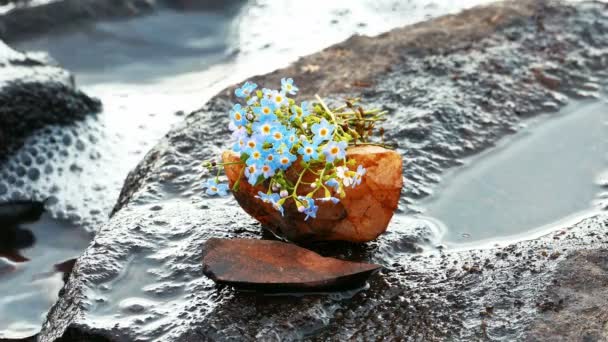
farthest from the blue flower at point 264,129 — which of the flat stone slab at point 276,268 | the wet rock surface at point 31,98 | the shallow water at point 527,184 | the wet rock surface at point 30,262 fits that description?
the wet rock surface at point 31,98

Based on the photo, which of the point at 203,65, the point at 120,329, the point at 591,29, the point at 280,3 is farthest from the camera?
the point at 280,3

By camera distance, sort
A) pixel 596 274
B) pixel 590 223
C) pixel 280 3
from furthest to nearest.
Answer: pixel 280 3 < pixel 590 223 < pixel 596 274

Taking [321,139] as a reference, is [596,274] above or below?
below

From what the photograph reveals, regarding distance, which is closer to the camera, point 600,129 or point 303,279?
point 303,279

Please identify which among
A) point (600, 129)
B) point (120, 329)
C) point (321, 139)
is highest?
point (321, 139)

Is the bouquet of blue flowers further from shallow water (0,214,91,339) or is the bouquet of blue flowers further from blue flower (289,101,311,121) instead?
shallow water (0,214,91,339)

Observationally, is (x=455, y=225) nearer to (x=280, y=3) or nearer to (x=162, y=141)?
(x=162, y=141)

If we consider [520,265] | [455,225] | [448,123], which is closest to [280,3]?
[448,123]

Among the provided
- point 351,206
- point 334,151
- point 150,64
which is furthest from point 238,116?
point 150,64
